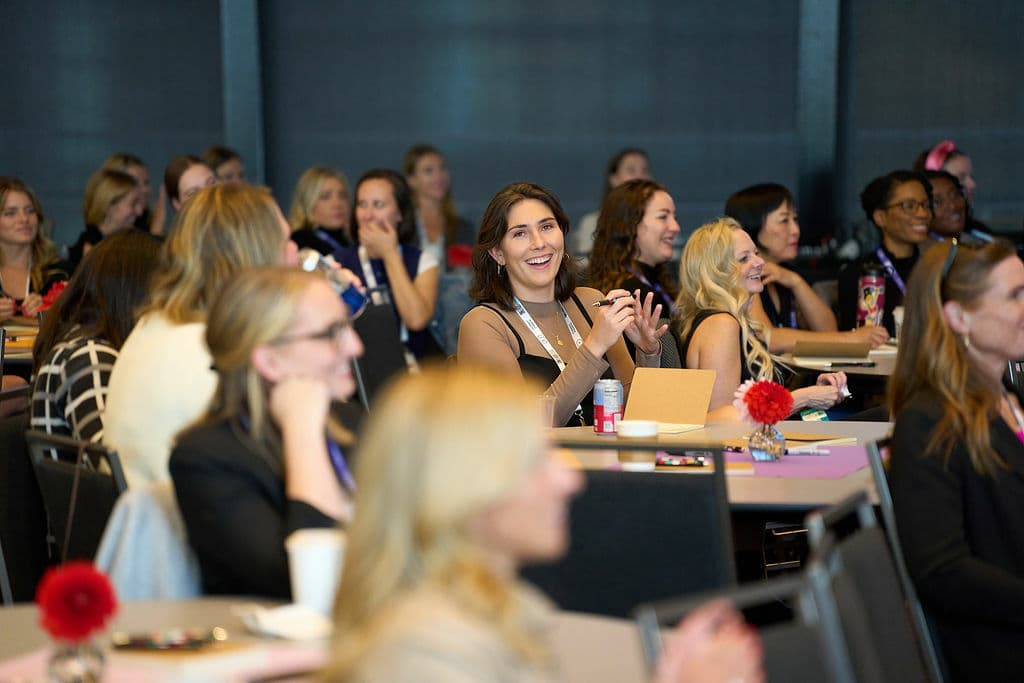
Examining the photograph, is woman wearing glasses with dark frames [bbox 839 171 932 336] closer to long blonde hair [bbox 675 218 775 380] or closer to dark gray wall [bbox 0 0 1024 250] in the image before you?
dark gray wall [bbox 0 0 1024 250]

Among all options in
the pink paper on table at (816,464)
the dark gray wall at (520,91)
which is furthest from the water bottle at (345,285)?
the dark gray wall at (520,91)

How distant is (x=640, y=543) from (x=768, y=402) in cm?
97

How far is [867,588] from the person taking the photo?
5.99 feet

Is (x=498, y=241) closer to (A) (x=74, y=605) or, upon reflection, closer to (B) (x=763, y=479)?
(B) (x=763, y=479)

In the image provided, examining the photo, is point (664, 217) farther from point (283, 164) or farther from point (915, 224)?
point (283, 164)

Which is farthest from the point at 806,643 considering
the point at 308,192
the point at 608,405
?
the point at 308,192

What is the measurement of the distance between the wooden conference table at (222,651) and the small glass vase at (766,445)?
4.34 ft

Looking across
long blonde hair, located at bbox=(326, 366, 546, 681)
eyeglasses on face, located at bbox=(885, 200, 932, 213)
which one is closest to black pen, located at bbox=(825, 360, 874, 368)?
eyeglasses on face, located at bbox=(885, 200, 932, 213)

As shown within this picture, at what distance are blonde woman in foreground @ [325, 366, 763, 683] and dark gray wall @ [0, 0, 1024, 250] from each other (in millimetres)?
7675

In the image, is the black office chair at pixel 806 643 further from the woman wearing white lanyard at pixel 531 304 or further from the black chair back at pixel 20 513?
the woman wearing white lanyard at pixel 531 304

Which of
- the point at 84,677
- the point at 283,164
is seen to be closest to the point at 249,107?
the point at 283,164

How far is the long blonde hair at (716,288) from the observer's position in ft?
13.2

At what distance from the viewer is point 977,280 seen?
2543 mm

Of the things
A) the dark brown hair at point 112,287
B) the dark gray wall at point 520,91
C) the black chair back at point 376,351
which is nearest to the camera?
the dark brown hair at point 112,287
